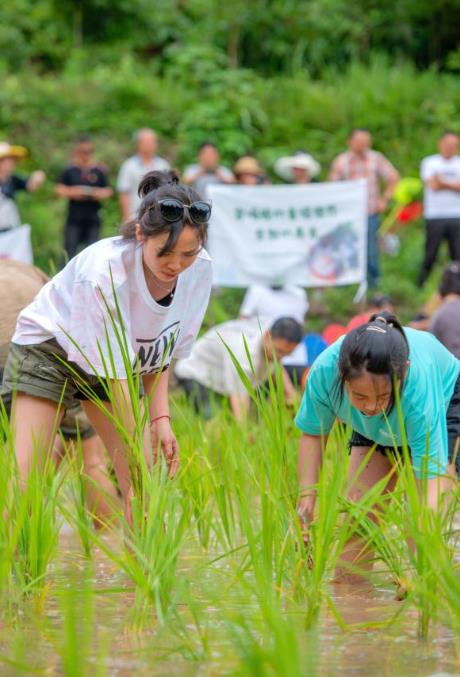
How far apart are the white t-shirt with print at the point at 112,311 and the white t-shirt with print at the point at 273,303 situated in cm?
477

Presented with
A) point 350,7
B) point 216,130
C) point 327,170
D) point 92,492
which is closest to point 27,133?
point 216,130

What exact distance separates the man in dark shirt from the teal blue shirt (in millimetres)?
6709

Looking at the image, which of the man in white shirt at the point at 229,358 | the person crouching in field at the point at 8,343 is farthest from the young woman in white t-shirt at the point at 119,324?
the man in white shirt at the point at 229,358

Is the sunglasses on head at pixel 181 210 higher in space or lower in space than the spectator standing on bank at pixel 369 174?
lower

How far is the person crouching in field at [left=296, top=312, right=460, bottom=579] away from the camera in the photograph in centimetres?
332

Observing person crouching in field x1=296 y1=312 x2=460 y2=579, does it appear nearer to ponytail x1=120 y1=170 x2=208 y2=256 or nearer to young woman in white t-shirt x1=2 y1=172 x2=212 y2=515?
young woman in white t-shirt x1=2 y1=172 x2=212 y2=515

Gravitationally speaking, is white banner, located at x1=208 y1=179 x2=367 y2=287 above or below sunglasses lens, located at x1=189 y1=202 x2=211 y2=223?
above

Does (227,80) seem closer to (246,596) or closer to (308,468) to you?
(308,468)

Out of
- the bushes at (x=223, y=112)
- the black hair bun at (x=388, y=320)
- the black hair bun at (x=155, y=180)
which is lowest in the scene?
the black hair bun at (x=388, y=320)

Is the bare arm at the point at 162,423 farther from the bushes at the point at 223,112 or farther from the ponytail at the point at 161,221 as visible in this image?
the bushes at the point at 223,112

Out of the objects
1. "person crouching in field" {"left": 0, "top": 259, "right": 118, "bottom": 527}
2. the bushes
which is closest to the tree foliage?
the bushes

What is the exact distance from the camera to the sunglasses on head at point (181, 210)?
3.48 meters

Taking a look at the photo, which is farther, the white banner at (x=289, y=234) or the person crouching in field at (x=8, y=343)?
the white banner at (x=289, y=234)

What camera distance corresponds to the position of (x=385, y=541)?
3340mm
